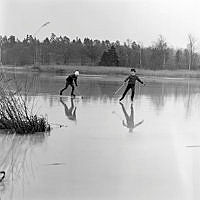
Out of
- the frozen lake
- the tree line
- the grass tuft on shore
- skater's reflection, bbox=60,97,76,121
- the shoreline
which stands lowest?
the frozen lake

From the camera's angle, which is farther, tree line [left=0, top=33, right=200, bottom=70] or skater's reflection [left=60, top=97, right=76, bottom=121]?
tree line [left=0, top=33, right=200, bottom=70]

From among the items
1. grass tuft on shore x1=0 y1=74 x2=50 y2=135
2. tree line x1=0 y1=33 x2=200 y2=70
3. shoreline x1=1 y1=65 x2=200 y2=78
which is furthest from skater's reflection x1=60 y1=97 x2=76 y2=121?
shoreline x1=1 y1=65 x2=200 y2=78

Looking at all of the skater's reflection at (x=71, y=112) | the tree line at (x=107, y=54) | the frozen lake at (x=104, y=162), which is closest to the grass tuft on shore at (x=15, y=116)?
the frozen lake at (x=104, y=162)

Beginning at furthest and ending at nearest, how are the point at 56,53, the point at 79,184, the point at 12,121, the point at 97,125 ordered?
1. the point at 56,53
2. the point at 97,125
3. the point at 12,121
4. the point at 79,184

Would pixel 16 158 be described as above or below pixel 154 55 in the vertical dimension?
below

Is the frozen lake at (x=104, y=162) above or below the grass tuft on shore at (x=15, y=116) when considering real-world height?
below

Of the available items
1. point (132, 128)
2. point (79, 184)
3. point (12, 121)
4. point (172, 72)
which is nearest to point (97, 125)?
point (132, 128)

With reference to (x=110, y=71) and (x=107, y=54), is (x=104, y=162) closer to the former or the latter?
(x=110, y=71)

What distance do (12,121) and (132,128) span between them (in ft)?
9.01

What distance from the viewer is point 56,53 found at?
50094mm

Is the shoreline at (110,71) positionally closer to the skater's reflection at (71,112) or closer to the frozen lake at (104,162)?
the skater's reflection at (71,112)

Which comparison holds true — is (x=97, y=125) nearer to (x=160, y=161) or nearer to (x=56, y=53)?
(x=160, y=161)

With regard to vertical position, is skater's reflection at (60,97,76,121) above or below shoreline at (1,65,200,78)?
below

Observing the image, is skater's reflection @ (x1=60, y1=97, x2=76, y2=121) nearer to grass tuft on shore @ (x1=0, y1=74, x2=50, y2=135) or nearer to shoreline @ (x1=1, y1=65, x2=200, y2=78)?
grass tuft on shore @ (x1=0, y1=74, x2=50, y2=135)
